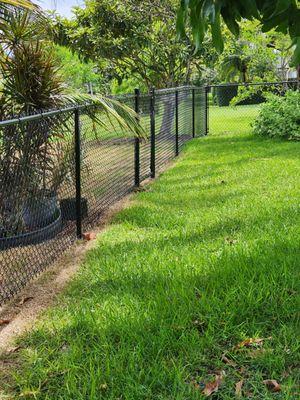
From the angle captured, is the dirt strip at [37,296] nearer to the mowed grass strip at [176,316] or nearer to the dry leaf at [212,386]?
the mowed grass strip at [176,316]

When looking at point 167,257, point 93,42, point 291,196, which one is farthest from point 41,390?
point 93,42

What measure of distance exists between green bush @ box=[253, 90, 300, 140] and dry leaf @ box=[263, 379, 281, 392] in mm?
9633

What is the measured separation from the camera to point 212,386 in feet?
8.20

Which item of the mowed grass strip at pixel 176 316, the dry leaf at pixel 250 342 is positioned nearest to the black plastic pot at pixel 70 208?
the mowed grass strip at pixel 176 316

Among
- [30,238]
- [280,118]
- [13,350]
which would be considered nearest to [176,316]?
[13,350]

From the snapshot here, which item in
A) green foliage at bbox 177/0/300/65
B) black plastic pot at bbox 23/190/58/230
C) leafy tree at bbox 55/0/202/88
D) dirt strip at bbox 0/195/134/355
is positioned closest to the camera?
green foliage at bbox 177/0/300/65

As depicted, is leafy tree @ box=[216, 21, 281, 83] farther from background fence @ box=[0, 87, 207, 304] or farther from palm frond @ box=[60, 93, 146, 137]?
palm frond @ box=[60, 93, 146, 137]

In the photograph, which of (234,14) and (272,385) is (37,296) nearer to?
(272,385)

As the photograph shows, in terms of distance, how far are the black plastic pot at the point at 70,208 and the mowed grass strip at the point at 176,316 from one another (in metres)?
0.51

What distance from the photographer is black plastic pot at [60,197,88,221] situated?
18.5ft

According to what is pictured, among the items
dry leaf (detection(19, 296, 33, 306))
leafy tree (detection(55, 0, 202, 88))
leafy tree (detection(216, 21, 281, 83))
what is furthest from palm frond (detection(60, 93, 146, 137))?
leafy tree (detection(216, 21, 281, 83))

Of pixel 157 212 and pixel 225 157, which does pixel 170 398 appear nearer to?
pixel 157 212

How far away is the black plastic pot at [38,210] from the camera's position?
503 cm

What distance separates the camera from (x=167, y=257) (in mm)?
4203
